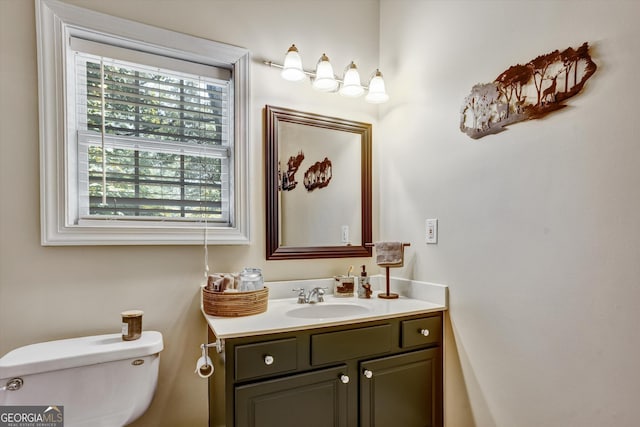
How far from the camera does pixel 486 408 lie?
1.45 metres

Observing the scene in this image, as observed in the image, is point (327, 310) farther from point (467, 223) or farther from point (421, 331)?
point (467, 223)

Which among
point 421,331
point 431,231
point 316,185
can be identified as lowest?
point 421,331

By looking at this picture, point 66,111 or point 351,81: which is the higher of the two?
point 351,81

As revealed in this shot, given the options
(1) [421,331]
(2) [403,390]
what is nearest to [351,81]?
(1) [421,331]

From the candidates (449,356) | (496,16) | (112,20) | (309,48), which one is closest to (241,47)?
(309,48)

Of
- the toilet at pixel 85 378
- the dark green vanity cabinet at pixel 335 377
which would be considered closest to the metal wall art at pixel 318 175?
the dark green vanity cabinet at pixel 335 377

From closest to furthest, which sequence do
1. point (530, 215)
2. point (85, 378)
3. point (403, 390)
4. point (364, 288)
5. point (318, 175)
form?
1. point (85, 378)
2. point (530, 215)
3. point (403, 390)
4. point (364, 288)
5. point (318, 175)

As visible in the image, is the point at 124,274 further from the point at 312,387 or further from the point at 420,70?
the point at 420,70

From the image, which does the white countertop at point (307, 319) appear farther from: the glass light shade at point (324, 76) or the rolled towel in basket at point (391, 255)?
the glass light shade at point (324, 76)

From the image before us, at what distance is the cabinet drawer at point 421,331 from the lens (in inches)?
59.9

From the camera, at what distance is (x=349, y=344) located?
1395 millimetres

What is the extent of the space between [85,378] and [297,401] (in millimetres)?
748

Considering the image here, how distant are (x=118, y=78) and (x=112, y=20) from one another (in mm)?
233

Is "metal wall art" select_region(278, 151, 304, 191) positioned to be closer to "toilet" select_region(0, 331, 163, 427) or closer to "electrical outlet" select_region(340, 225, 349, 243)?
"electrical outlet" select_region(340, 225, 349, 243)
